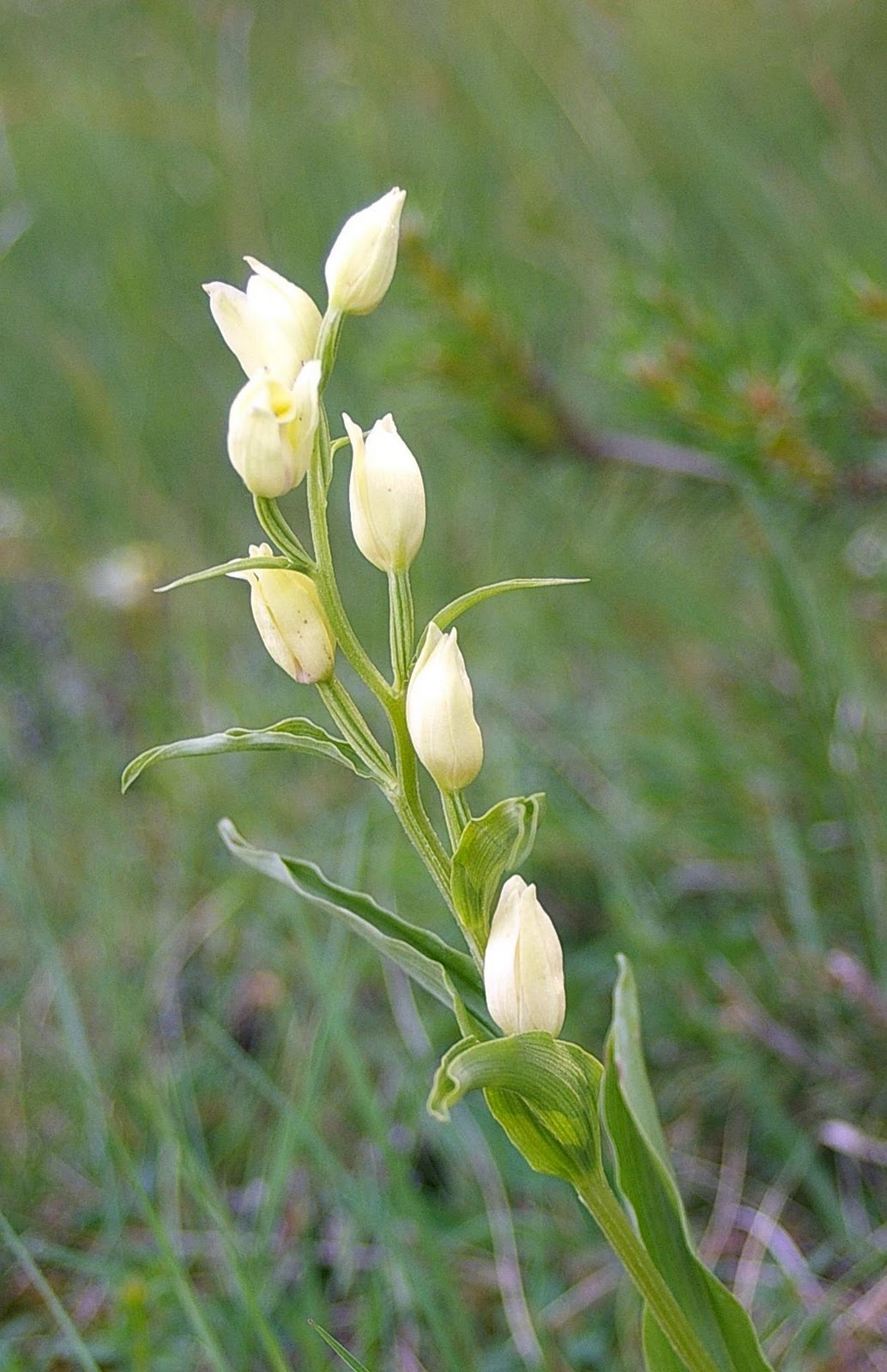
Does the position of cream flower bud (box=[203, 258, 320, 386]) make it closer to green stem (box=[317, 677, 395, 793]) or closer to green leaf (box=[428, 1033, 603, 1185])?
green stem (box=[317, 677, 395, 793])

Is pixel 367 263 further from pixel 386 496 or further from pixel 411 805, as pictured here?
pixel 411 805

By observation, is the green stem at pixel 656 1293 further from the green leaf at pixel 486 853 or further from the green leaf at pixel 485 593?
the green leaf at pixel 485 593

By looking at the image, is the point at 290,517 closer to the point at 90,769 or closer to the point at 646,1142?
the point at 90,769

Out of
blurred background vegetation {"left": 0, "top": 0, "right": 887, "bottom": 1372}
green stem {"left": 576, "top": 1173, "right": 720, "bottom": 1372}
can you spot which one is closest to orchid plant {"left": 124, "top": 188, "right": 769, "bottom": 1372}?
green stem {"left": 576, "top": 1173, "right": 720, "bottom": 1372}

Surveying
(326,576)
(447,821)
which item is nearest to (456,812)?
(447,821)

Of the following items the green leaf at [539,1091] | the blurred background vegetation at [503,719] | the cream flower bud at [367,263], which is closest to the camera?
the green leaf at [539,1091]

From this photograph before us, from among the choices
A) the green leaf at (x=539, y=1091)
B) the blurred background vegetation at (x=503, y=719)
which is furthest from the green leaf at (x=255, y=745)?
the blurred background vegetation at (x=503, y=719)
